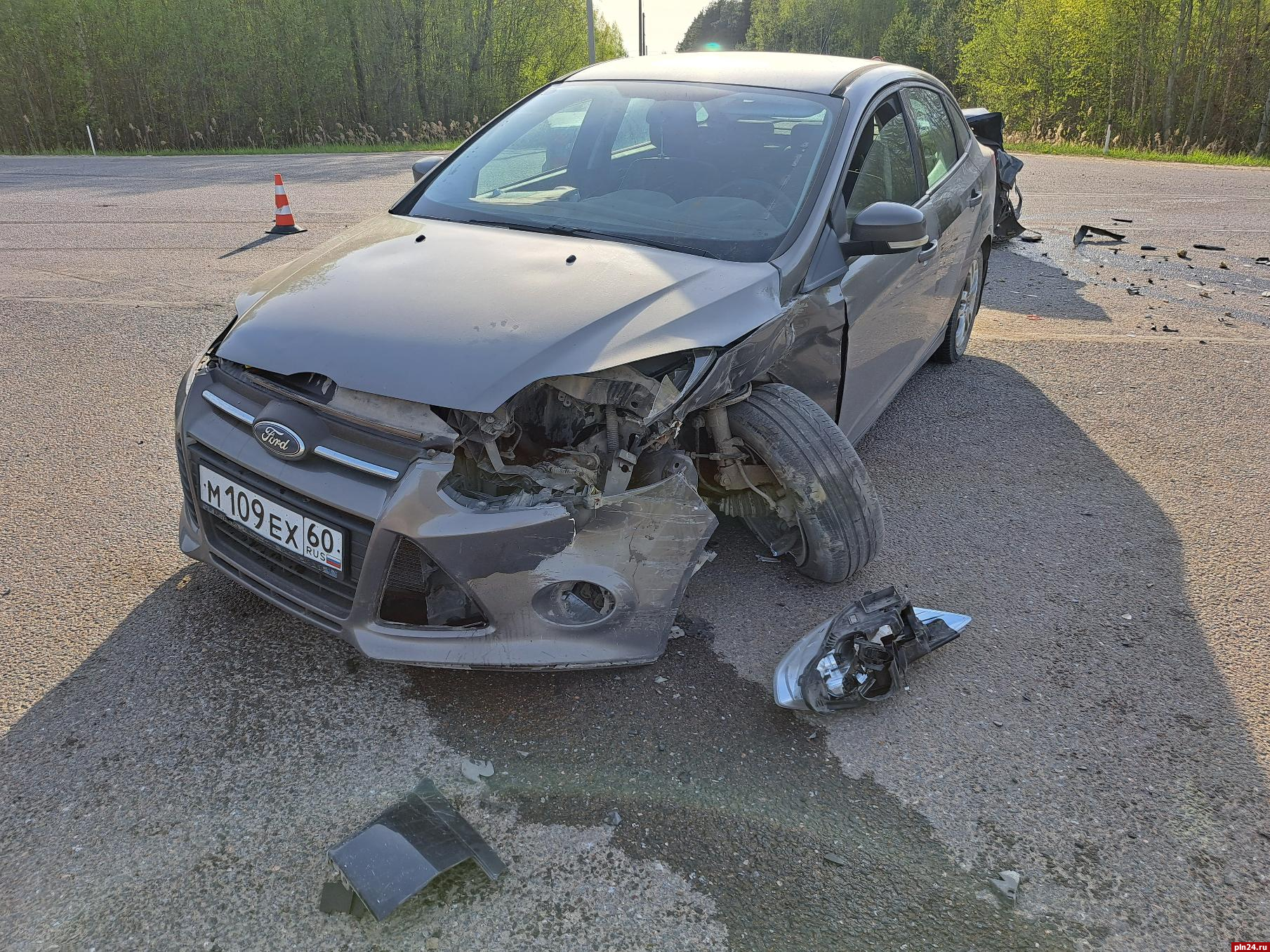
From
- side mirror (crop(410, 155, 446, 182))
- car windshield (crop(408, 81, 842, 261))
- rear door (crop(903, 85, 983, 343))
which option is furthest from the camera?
rear door (crop(903, 85, 983, 343))

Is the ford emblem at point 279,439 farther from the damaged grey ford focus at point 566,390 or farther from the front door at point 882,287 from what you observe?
the front door at point 882,287

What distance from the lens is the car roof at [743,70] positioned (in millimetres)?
3729

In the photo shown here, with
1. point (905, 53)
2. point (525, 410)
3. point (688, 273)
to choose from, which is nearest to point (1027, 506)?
point (688, 273)

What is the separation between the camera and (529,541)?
227 centimetres

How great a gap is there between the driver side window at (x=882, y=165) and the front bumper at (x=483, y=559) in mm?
1649

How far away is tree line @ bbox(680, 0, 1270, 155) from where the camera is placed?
24.8 meters

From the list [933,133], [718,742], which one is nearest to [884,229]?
[933,133]

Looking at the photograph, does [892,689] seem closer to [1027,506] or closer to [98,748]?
[1027,506]

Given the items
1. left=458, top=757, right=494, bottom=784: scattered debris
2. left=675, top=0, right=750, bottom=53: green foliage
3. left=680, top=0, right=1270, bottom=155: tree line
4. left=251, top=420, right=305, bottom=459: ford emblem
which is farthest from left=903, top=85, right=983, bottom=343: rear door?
left=675, top=0, right=750, bottom=53: green foliage

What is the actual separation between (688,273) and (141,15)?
30785 millimetres

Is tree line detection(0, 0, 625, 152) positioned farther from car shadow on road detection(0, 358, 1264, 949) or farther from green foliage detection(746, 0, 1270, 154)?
car shadow on road detection(0, 358, 1264, 949)

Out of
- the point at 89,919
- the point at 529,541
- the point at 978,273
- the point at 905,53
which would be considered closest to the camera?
the point at 89,919

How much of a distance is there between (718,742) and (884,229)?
1898 millimetres

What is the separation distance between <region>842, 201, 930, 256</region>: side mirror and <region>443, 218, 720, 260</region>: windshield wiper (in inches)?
24.3
